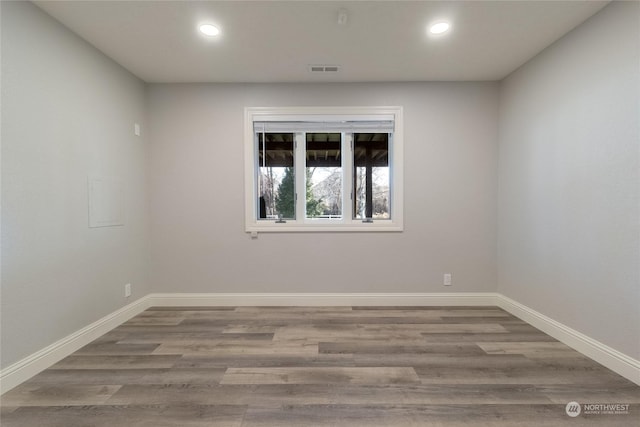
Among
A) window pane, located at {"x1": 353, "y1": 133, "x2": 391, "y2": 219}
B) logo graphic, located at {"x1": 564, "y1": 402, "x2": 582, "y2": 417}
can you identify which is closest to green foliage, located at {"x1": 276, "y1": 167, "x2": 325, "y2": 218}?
window pane, located at {"x1": 353, "y1": 133, "x2": 391, "y2": 219}

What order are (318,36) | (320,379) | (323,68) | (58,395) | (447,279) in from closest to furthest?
1. (58,395)
2. (320,379)
3. (318,36)
4. (323,68)
5. (447,279)

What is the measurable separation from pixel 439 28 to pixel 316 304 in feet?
9.60

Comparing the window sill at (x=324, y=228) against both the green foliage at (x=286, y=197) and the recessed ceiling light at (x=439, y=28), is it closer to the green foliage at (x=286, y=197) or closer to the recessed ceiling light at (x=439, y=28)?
the green foliage at (x=286, y=197)

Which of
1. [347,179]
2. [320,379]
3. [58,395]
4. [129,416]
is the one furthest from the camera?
[347,179]

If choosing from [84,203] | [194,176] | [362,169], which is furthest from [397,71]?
[84,203]

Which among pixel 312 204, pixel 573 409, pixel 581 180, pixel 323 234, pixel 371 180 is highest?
pixel 371 180

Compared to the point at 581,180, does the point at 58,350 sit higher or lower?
lower

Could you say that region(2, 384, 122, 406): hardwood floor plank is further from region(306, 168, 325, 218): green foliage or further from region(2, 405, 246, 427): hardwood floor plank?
region(306, 168, 325, 218): green foliage

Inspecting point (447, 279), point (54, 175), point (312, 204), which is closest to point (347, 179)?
point (312, 204)

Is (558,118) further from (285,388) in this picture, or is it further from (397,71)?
(285,388)

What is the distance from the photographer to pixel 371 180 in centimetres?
343

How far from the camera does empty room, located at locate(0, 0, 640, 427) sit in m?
1.82

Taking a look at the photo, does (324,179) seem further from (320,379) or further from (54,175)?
(54,175)

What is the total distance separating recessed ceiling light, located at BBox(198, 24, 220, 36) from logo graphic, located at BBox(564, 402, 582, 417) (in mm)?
3517
